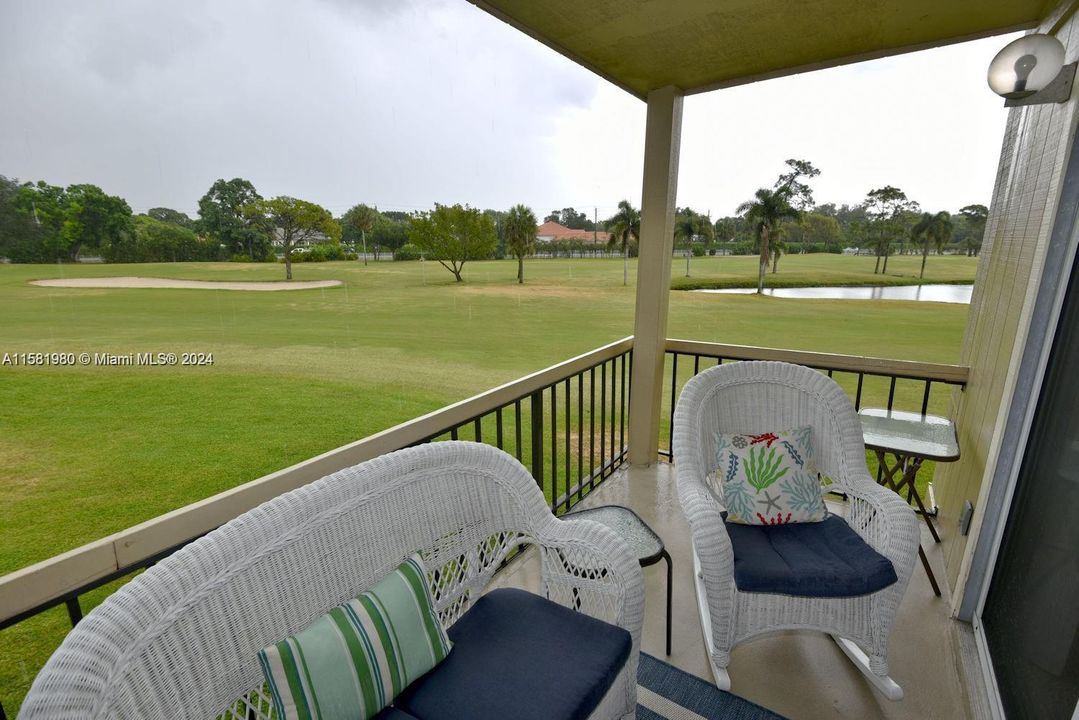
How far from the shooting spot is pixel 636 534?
1942 mm

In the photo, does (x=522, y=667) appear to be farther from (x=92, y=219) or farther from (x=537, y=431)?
(x=92, y=219)

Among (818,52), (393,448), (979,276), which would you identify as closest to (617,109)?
(818,52)

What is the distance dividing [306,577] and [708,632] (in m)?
1.57

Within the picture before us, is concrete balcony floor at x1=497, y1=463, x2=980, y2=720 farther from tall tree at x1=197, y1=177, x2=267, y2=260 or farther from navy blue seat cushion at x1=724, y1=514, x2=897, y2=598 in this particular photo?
tall tree at x1=197, y1=177, x2=267, y2=260

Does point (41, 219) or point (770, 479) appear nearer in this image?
point (770, 479)

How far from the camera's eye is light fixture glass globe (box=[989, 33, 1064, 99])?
5.24ft

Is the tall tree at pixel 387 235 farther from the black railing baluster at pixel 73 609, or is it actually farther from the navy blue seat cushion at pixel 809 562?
the navy blue seat cushion at pixel 809 562

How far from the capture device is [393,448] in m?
1.65

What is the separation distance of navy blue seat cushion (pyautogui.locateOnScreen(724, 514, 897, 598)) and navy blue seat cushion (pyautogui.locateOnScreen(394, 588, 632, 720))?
60 centimetres

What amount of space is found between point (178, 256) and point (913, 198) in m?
4.84

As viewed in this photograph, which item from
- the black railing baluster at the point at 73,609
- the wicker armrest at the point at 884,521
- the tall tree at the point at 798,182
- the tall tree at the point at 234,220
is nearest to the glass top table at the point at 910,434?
the wicker armrest at the point at 884,521

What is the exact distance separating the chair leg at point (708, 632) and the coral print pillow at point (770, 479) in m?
0.30

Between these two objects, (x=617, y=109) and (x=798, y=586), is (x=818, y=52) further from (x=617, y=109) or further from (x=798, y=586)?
(x=617, y=109)

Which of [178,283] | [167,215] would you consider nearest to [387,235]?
[178,283]
